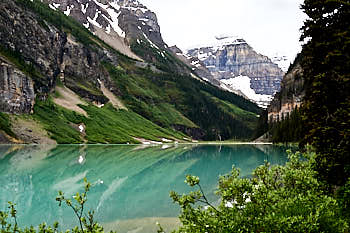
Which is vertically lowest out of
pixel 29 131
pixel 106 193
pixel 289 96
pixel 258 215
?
pixel 29 131

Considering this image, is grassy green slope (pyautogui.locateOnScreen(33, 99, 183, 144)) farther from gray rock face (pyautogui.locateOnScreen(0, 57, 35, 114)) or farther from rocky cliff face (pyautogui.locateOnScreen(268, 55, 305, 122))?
rocky cliff face (pyautogui.locateOnScreen(268, 55, 305, 122))

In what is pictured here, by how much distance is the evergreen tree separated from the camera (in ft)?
62.0

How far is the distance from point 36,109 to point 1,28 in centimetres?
5824

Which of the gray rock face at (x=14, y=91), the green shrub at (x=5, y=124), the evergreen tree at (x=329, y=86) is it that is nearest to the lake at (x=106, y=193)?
the evergreen tree at (x=329, y=86)

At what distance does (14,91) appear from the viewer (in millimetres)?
149500

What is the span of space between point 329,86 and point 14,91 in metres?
156

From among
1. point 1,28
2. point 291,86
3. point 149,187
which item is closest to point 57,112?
point 1,28

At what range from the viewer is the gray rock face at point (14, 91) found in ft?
472

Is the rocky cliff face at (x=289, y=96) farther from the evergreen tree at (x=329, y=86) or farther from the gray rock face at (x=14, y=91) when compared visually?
the evergreen tree at (x=329, y=86)

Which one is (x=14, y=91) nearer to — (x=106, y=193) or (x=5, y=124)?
(x=5, y=124)

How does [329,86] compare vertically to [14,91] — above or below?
above

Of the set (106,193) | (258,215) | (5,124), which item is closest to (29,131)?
(5,124)

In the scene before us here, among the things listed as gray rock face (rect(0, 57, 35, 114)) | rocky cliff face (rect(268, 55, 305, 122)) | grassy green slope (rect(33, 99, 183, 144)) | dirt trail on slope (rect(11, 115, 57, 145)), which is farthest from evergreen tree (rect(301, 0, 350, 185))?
gray rock face (rect(0, 57, 35, 114))

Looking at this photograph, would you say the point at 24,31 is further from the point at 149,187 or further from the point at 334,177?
the point at 334,177
